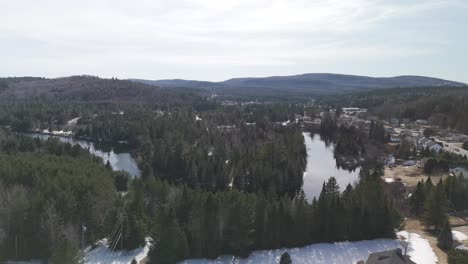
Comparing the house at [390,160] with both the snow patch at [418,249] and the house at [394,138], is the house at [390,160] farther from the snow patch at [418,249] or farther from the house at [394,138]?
the snow patch at [418,249]

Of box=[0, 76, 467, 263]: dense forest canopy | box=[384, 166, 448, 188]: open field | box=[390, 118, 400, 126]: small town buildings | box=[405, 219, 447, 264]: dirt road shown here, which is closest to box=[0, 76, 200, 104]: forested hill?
box=[390, 118, 400, 126]: small town buildings

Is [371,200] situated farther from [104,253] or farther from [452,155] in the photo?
[452,155]

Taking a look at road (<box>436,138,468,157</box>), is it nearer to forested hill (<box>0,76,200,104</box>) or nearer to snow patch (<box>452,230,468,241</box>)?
snow patch (<box>452,230,468,241</box>)

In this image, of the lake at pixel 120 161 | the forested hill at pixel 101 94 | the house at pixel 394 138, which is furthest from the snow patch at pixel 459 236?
the forested hill at pixel 101 94

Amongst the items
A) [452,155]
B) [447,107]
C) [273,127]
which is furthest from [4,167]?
[447,107]

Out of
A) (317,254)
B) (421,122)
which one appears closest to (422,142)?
(421,122)

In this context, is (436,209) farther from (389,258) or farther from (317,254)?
(389,258)
